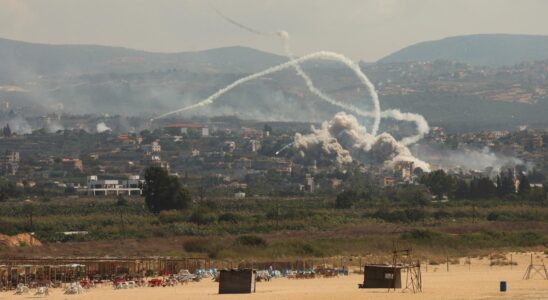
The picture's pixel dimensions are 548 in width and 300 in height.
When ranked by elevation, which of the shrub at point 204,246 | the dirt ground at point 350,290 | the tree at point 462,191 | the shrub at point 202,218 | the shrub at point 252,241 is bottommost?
the dirt ground at point 350,290

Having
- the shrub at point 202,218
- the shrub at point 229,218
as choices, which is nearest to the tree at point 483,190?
the shrub at point 229,218

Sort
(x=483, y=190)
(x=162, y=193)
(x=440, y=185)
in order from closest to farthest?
1. (x=162, y=193)
2. (x=483, y=190)
3. (x=440, y=185)

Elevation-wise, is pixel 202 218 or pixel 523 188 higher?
pixel 523 188

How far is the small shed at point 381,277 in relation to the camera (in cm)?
6034

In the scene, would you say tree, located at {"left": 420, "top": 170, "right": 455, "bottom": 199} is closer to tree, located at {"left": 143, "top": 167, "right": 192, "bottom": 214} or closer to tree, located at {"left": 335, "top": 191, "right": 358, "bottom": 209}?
tree, located at {"left": 335, "top": 191, "right": 358, "bottom": 209}

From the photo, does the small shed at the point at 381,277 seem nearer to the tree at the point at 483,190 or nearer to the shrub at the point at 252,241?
the shrub at the point at 252,241

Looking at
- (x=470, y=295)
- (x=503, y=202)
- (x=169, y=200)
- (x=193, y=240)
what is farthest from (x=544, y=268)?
(x=503, y=202)

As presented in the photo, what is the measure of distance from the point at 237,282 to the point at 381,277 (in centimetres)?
608

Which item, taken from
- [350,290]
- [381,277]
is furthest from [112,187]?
[350,290]

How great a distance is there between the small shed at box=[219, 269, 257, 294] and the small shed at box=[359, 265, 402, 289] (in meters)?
4.83

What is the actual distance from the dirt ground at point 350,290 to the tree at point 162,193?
4902cm

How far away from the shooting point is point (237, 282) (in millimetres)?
59469

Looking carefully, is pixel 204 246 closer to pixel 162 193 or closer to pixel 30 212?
pixel 30 212

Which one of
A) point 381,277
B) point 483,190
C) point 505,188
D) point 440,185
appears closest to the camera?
point 381,277
